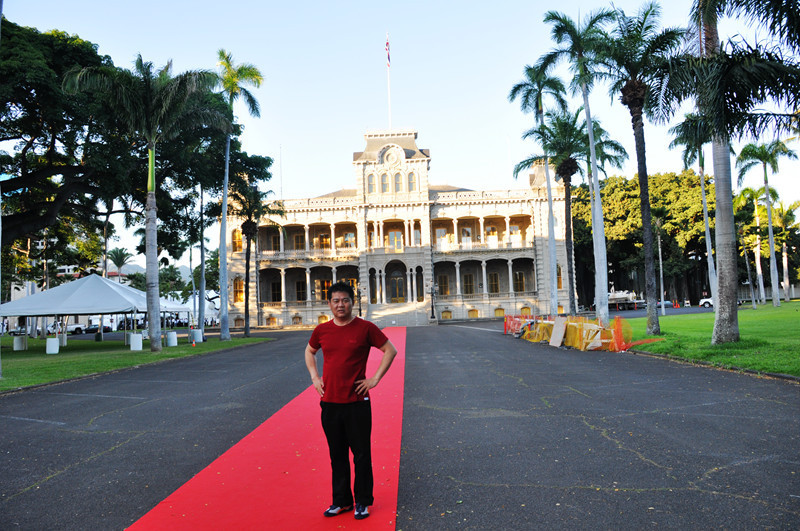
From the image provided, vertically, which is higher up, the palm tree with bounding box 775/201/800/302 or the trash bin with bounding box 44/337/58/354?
the palm tree with bounding box 775/201/800/302

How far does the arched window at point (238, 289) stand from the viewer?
164 feet

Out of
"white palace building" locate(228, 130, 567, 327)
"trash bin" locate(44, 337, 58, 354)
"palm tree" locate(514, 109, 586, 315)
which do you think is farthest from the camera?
"white palace building" locate(228, 130, 567, 327)

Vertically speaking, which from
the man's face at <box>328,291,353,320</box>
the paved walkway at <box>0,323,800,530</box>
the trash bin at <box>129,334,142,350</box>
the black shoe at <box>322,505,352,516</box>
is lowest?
the paved walkway at <box>0,323,800,530</box>

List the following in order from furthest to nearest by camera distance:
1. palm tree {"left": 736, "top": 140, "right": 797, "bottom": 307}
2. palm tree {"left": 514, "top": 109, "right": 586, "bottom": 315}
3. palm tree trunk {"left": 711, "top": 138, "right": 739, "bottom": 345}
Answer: palm tree {"left": 736, "top": 140, "right": 797, "bottom": 307}
palm tree {"left": 514, "top": 109, "right": 586, "bottom": 315}
palm tree trunk {"left": 711, "top": 138, "right": 739, "bottom": 345}

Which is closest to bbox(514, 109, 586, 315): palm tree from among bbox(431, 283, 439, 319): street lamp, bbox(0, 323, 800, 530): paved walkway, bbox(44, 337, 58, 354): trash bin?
bbox(0, 323, 800, 530): paved walkway

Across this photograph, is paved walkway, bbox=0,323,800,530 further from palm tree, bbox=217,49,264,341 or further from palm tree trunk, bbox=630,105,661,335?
palm tree, bbox=217,49,264,341

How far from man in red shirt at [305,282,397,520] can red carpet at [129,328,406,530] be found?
225 millimetres

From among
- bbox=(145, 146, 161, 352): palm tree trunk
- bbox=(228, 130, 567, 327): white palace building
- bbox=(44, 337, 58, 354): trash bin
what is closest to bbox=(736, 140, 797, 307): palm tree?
bbox=(228, 130, 567, 327): white palace building

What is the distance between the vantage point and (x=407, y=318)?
45.6 m

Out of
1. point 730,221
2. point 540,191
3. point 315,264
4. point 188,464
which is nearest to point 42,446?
point 188,464

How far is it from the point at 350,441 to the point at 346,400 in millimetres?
320

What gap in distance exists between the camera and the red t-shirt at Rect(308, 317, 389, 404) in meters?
3.80

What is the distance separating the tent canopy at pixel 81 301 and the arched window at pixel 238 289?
23825 mm

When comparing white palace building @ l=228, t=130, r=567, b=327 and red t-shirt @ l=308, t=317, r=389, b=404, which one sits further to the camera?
white palace building @ l=228, t=130, r=567, b=327
